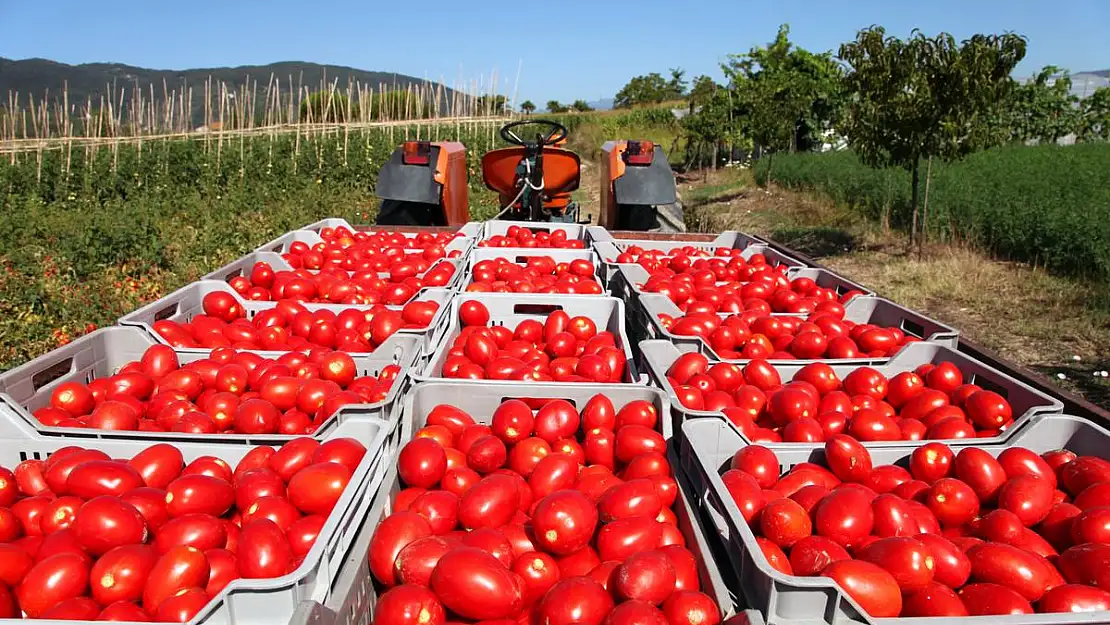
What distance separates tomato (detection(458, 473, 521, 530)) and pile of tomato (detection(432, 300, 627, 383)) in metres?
0.86

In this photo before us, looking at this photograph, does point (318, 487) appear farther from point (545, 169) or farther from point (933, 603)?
point (545, 169)

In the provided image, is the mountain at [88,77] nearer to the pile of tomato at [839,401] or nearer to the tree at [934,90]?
the tree at [934,90]

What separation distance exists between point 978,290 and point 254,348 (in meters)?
9.16

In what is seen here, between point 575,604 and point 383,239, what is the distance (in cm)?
516

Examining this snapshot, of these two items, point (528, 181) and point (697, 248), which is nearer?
point (697, 248)

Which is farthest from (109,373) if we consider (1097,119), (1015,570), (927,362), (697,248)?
(1097,119)

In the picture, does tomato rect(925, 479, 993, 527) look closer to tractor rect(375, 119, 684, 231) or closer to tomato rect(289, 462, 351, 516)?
tomato rect(289, 462, 351, 516)

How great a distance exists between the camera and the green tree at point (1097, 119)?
29328 mm

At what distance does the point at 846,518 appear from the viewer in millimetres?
2008

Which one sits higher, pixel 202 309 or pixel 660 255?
pixel 660 255

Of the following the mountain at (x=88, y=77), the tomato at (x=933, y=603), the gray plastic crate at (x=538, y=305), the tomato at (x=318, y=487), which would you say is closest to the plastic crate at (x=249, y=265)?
the gray plastic crate at (x=538, y=305)

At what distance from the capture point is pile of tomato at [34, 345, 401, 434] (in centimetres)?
268

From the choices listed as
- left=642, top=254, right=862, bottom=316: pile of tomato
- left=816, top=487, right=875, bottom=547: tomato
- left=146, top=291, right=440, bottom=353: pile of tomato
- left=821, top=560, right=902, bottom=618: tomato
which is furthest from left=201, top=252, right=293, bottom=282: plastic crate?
left=821, top=560, right=902, bottom=618: tomato

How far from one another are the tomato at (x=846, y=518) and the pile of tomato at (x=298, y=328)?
87.2 inches
